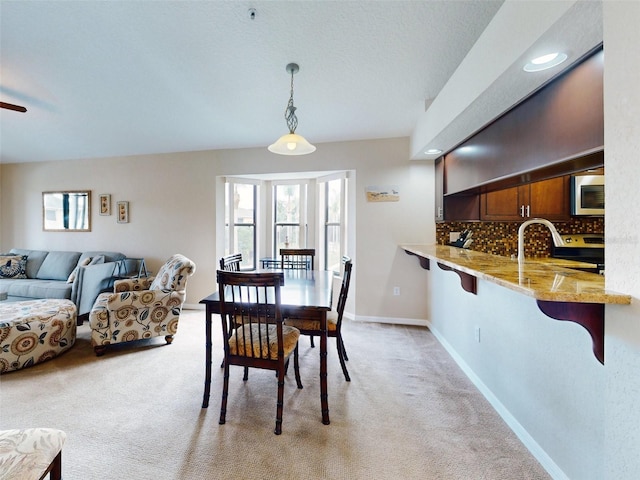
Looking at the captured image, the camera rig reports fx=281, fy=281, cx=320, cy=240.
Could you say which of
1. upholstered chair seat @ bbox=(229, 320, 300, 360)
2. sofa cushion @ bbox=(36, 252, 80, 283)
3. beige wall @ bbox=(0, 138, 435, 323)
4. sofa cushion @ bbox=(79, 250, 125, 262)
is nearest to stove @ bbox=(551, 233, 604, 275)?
beige wall @ bbox=(0, 138, 435, 323)

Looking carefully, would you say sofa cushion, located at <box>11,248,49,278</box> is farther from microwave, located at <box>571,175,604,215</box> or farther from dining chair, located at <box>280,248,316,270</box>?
microwave, located at <box>571,175,604,215</box>

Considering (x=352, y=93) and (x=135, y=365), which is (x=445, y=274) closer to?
(x=352, y=93)

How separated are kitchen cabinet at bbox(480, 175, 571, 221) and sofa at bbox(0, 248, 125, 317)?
15.6ft

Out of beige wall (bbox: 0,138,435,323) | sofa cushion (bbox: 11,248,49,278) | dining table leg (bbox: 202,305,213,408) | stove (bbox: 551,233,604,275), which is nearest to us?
dining table leg (bbox: 202,305,213,408)

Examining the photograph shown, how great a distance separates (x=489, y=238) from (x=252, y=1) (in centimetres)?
308

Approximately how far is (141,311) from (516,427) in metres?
3.24

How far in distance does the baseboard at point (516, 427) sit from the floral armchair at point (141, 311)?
2869mm

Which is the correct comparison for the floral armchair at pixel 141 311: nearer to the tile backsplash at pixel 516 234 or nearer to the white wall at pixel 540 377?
the white wall at pixel 540 377

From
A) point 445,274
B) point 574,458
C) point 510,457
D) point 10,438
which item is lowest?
point 510,457

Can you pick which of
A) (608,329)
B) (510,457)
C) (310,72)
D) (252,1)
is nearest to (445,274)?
(510,457)

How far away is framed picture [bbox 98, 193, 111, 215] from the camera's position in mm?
4531

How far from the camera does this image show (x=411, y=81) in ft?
7.89

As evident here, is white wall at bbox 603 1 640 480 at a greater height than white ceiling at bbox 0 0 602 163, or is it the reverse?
white ceiling at bbox 0 0 602 163

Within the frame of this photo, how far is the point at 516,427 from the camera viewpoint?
1717 millimetres
